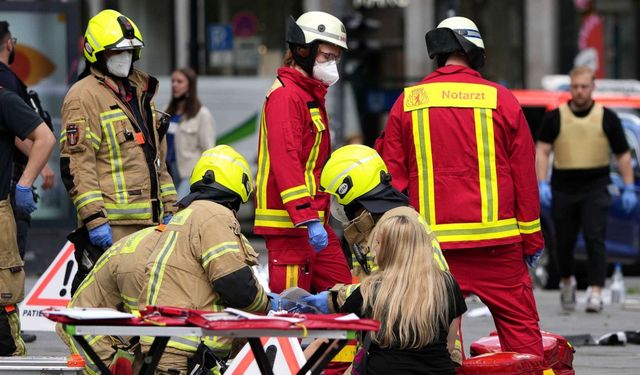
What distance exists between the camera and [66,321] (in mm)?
5066

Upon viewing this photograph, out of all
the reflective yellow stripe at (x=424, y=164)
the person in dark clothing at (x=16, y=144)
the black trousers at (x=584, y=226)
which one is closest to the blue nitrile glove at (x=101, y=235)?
the person in dark clothing at (x=16, y=144)

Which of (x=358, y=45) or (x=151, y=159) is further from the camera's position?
(x=358, y=45)

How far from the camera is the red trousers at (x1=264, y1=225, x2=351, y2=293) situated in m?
7.38

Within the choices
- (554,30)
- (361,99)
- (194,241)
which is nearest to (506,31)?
(554,30)

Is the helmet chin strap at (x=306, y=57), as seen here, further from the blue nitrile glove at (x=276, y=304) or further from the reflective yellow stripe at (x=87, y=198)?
the blue nitrile glove at (x=276, y=304)

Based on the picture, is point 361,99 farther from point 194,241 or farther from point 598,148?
point 194,241

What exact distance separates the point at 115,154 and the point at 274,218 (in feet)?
A: 2.89

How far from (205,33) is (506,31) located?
5018 mm

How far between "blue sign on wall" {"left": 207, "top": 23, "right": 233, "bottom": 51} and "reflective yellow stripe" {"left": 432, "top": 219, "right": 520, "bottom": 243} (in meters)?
18.2

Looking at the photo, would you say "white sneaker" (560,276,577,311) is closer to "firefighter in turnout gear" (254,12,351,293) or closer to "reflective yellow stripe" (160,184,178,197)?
"firefighter in turnout gear" (254,12,351,293)

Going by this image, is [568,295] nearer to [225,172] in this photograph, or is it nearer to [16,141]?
[16,141]

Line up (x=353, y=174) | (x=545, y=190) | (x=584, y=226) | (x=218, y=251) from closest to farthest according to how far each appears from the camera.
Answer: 1. (x=218, y=251)
2. (x=353, y=174)
3. (x=584, y=226)
4. (x=545, y=190)

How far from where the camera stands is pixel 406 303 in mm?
5586

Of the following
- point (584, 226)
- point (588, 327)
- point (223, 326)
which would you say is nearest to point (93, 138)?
point (223, 326)
